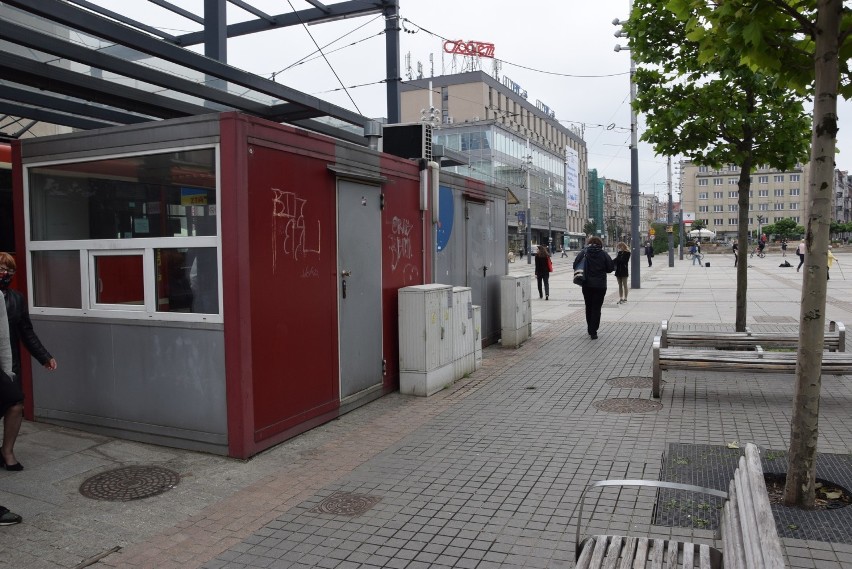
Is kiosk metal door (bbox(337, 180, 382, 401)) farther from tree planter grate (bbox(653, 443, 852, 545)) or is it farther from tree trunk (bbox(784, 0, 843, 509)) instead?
tree trunk (bbox(784, 0, 843, 509))

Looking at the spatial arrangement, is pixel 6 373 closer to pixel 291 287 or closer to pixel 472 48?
pixel 291 287

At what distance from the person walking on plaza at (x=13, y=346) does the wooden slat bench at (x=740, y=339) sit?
673 centimetres

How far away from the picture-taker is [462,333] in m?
8.92

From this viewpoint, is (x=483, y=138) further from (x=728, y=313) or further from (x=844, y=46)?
(x=844, y=46)

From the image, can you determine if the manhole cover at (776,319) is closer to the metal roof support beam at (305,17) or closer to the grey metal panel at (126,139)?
the metal roof support beam at (305,17)

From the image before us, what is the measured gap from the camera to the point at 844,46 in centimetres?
456

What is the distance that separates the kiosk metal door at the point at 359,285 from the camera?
7145mm

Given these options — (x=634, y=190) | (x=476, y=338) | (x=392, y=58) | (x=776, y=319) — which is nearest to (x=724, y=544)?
(x=476, y=338)

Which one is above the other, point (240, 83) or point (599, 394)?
point (240, 83)

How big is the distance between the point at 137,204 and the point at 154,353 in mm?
1328

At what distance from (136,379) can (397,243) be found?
136 inches

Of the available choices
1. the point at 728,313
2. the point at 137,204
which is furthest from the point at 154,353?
the point at 728,313

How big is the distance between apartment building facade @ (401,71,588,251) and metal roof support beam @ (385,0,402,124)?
42.7m

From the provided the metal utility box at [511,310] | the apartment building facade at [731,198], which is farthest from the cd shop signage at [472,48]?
the apartment building facade at [731,198]
